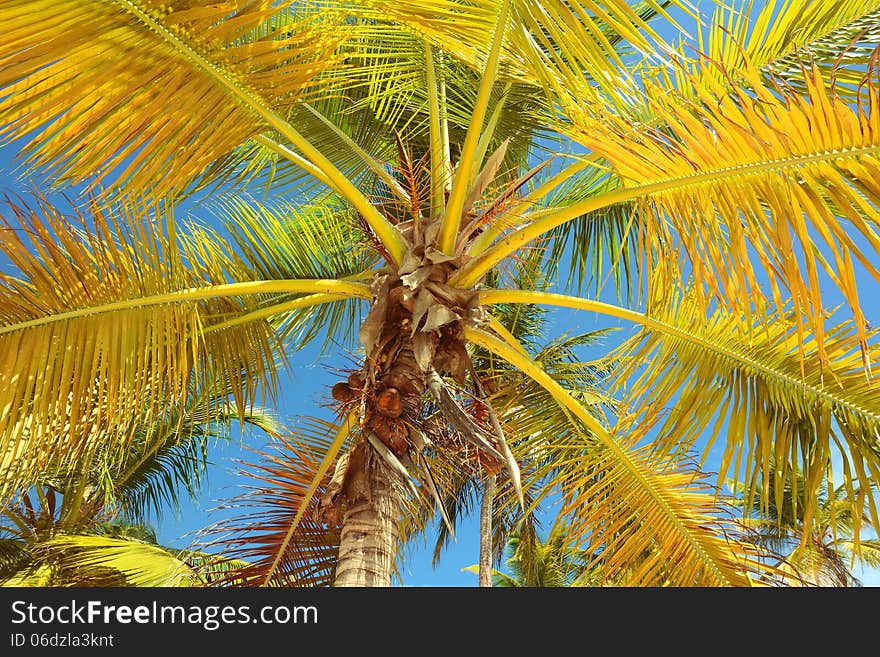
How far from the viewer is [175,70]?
2576 millimetres

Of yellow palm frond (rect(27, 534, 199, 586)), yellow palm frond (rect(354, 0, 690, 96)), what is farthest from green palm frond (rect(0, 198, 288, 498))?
yellow palm frond (rect(354, 0, 690, 96))

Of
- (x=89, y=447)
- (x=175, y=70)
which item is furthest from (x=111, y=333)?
(x=175, y=70)

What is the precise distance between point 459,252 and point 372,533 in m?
1.29

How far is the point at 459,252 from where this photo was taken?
326 centimetres

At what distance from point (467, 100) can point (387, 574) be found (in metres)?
3.13

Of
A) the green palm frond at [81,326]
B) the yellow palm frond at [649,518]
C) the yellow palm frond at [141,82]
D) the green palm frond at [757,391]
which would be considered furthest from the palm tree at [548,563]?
the yellow palm frond at [141,82]

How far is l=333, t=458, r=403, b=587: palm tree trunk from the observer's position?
288 centimetres

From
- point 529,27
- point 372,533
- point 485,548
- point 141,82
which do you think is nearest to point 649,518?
point 372,533

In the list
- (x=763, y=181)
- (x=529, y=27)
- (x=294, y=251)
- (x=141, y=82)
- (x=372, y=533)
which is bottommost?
(x=372, y=533)

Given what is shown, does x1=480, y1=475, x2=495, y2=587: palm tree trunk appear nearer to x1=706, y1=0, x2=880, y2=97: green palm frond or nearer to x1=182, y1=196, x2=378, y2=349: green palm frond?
x1=182, y1=196, x2=378, y2=349: green palm frond

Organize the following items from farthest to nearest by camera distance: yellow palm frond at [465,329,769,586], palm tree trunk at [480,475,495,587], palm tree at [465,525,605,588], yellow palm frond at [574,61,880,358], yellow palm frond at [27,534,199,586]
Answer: palm tree trunk at [480,475,495,587], yellow palm frond at [27,534,199,586], palm tree at [465,525,605,588], yellow palm frond at [465,329,769,586], yellow palm frond at [574,61,880,358]

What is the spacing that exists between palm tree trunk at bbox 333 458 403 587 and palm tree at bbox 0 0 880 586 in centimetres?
1

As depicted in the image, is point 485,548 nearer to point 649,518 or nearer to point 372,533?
point 649,518

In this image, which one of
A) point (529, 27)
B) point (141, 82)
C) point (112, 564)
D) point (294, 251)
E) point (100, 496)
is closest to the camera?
point (141, 82)
